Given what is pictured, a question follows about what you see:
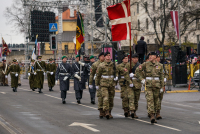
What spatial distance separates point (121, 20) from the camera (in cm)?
1364

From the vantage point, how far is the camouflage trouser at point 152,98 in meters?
11.6

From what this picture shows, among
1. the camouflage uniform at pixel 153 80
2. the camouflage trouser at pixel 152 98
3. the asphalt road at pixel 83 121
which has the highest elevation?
the camouflage uniform at pixel 153 80

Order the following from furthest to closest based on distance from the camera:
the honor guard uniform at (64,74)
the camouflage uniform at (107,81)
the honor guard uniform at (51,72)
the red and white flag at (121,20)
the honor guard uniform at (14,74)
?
the honor guard uniform at (51,72)
the honor guard uniform at (14,74)
the honor guard uniform at (64,74)
the red and white flag at (121,20)
the camouflage uniform at (107,81)

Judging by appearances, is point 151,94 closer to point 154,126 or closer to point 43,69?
point 154,126

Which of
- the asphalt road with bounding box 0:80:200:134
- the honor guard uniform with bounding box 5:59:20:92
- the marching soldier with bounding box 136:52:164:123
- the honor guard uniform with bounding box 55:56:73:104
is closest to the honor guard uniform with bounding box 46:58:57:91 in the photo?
the honor guard uniform with bounding box 5:59:20:92

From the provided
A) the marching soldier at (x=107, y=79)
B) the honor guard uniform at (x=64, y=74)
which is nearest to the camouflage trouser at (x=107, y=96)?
the marching soldier at (x=107, y=79)

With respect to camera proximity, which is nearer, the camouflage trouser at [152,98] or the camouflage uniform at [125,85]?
the camouflage trouser at [152,98]

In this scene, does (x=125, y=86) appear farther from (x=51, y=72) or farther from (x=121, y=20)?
(x=51, y=72)

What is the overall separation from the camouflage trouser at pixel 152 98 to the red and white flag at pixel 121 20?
2.22 m

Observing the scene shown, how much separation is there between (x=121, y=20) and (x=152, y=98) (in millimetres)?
2989

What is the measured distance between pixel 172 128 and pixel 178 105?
21.9 feet

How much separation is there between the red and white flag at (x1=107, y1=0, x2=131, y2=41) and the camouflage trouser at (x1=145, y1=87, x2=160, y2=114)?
2220mm

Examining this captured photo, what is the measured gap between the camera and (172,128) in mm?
10672

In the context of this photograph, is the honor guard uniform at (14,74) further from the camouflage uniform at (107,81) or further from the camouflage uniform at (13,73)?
the camouflage uniform at (107,81)
